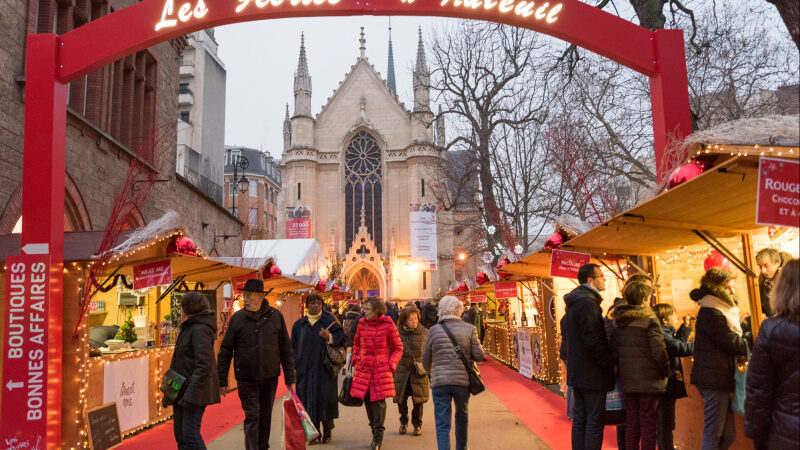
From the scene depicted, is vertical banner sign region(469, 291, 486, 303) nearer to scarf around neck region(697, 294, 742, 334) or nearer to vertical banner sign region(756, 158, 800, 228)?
scarf around neck region(697, 294, 742, 334)

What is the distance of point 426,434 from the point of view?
25.5 feet

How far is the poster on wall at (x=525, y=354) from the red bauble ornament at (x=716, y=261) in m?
6.41

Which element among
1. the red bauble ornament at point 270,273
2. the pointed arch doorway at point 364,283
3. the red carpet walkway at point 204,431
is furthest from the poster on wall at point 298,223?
the red carpet walkway at point 204,431

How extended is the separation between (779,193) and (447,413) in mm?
3617

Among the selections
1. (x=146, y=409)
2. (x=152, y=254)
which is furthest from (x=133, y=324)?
(x=152, y=254)

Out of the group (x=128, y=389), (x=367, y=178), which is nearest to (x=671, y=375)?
(x=128, y=389)

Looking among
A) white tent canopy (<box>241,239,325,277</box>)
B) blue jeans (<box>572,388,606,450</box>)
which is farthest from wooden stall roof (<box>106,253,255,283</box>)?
white tent canopy (<box>241,239,325,277</box>)

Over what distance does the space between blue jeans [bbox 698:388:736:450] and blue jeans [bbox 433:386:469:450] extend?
2.08 metres

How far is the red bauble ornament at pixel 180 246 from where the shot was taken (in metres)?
7.89

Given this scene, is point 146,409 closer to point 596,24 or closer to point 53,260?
point 53,260

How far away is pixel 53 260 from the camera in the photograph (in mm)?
6051

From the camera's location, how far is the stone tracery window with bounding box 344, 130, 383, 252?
A: 48.4m

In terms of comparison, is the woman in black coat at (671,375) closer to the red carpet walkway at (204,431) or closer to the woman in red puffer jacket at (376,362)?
the woman in red puffer jacket at (376,362)

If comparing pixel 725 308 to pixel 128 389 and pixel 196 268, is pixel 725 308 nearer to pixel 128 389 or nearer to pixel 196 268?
pixel 128 389
